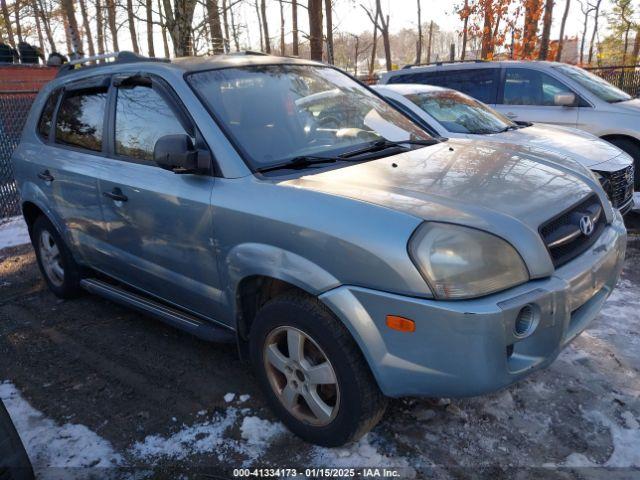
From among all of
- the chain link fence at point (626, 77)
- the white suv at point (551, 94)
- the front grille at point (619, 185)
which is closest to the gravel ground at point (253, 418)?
the front grille at point (619, 185)

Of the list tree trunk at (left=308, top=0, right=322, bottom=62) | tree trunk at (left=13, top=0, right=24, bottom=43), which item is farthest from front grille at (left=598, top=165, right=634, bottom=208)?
tree trunk at (left=13, top=0, right=24, bottom=43)

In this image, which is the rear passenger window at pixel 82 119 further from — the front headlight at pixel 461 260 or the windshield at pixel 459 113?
the windshield at pixel 459 113

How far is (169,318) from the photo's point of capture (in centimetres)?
324

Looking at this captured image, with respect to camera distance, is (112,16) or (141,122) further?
(112,16)

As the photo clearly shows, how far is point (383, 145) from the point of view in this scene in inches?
124

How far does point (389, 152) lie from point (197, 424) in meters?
1.86

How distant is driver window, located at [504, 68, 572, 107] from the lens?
7.14m

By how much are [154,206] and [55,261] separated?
7.07ft

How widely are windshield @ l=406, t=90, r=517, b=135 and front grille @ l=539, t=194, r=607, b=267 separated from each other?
3.27 m

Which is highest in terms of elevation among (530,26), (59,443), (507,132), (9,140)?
(530,26)

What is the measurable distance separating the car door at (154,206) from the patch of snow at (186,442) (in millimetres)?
625

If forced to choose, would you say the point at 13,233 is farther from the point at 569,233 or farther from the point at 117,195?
the point at 569,233

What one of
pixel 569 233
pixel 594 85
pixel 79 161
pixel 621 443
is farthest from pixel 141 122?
pixel 594 85

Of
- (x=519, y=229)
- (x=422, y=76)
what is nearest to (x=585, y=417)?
(x=519, y=229)
